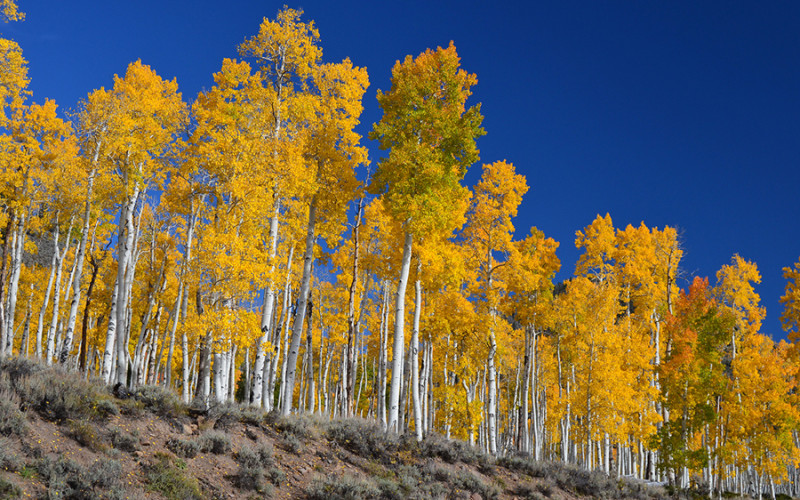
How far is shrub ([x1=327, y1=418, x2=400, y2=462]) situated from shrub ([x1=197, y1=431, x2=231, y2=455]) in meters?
3.75

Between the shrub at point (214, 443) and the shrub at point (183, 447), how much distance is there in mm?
212

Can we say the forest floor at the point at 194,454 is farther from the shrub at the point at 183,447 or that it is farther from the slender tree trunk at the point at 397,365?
the slender tree trunk at the point at 397,365

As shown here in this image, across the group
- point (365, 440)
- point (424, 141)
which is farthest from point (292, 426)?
point (424, 141)

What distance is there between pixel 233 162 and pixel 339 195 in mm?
3616

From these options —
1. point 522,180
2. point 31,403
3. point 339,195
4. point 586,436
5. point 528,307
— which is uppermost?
point 522,180

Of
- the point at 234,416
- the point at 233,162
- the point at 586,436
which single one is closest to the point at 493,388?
the point at 586,436

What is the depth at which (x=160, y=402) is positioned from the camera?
12.6 metres

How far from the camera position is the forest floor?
8.82m

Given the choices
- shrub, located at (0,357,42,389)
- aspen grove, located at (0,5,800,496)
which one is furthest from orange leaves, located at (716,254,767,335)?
shrub, located at (0,357,42,389)

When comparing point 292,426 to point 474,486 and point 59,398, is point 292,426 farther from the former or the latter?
point 59,398

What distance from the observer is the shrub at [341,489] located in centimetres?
1122

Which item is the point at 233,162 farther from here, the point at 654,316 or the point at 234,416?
the point at 654,316

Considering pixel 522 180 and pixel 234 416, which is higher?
pixel 522 180

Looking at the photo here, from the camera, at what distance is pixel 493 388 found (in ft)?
66.6
